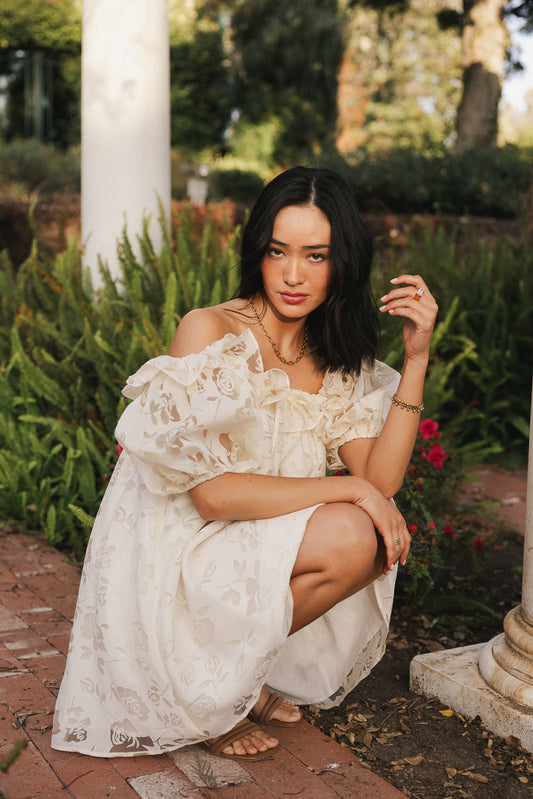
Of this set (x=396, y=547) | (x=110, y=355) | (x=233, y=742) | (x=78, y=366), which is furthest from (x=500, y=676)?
(x=78, y=366)

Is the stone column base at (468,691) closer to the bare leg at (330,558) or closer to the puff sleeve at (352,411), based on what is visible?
the bare leg at (330,558)

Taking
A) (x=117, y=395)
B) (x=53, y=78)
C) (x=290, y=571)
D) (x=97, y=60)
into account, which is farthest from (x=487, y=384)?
(x=53, y=78)

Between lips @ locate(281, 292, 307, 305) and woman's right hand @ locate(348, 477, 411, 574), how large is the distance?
0.52m

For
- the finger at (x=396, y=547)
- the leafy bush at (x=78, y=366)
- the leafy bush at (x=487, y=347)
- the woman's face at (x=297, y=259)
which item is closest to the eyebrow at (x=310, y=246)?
the woman's face at (x=297, y=259)

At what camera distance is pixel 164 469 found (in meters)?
2.05

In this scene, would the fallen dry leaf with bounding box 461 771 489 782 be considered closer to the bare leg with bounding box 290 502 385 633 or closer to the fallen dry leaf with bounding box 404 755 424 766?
the fallen dry leaf with bounding box 404 755 424 766

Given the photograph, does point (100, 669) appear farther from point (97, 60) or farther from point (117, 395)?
point (97, 60)

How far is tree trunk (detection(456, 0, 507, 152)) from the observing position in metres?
11.4

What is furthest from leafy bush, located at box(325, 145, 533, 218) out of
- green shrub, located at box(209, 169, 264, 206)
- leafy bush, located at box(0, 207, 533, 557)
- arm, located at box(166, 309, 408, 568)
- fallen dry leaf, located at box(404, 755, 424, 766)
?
fallen dry leaf, located at box(404, 755, 424, 766)

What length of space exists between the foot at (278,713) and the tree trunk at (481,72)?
1032 cm

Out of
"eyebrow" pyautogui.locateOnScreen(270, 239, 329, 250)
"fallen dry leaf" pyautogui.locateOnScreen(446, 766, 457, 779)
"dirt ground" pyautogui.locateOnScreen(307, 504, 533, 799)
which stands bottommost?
"dirt ground" pyautogui.locateOnScreen(307, 504, 533, 799)

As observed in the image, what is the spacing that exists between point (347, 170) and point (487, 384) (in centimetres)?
595

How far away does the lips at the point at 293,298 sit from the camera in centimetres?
237

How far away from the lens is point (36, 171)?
43.8ft
